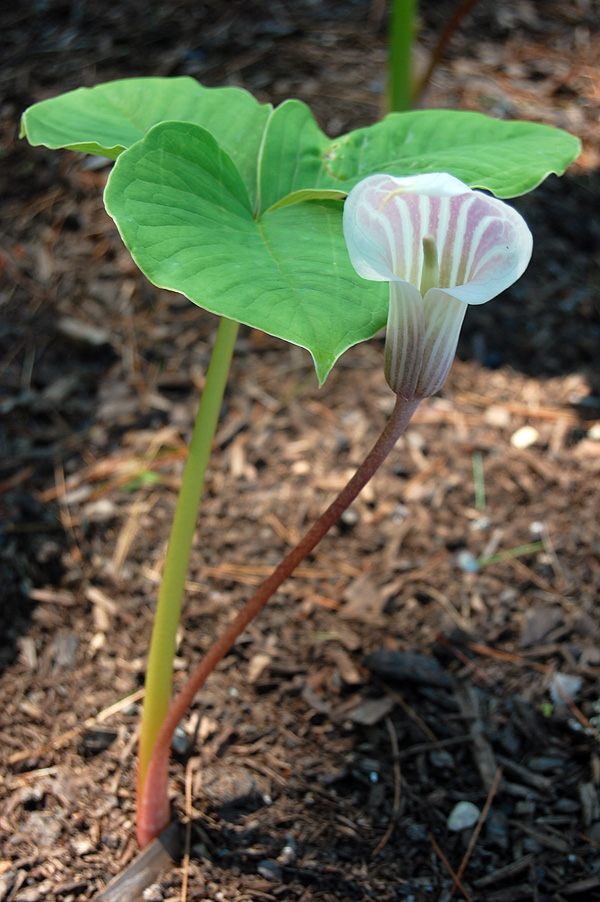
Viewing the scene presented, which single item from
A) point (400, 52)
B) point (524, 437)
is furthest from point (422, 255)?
point (400, 52)

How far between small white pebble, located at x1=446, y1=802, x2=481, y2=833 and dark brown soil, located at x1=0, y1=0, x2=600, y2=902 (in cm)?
2

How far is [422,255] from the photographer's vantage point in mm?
776

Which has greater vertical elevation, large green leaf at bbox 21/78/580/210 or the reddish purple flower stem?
large green leaf at bbox 21/78/580/210

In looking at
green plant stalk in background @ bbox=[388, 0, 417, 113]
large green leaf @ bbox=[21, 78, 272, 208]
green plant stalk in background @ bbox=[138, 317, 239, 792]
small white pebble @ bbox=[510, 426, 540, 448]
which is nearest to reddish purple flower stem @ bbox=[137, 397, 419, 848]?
green plant stalk in background @ bbox=[138, 317, 239, 792]

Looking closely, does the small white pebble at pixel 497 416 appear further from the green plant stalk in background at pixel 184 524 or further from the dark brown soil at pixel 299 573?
the green plant stalk in background at pixel 184 524

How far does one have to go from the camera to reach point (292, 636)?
148 cm

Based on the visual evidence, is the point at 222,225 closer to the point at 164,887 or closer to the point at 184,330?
the point at 164,887

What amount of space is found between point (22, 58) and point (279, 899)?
8.79 feet

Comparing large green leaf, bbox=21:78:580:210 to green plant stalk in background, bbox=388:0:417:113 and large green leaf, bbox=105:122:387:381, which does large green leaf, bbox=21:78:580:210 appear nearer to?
large green leaf, bbox=105:122:387:381

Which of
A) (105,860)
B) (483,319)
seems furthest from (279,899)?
(483,319)

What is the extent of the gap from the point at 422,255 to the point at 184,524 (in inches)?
18.3

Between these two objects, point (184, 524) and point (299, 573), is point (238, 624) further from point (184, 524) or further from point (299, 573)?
point (299, 573)

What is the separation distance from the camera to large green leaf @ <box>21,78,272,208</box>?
3.34 feet

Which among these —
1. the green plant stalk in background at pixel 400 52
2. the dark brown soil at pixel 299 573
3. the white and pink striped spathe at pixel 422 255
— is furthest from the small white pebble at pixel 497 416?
the white and pink striped spathe at pixel 422 255
